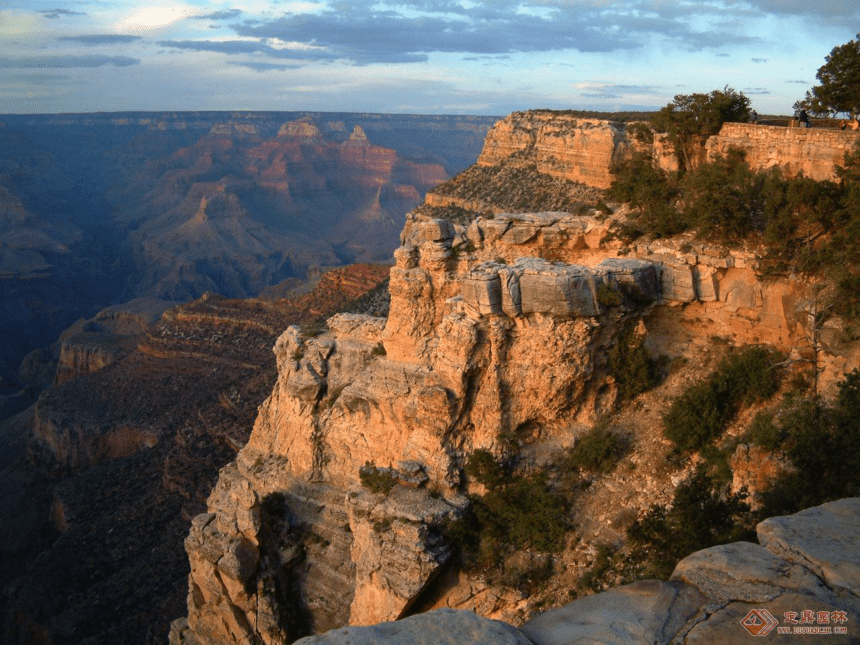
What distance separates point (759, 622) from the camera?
21.7ft

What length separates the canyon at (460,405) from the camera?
15.7 meters

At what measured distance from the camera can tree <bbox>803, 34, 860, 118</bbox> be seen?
22.1 meters

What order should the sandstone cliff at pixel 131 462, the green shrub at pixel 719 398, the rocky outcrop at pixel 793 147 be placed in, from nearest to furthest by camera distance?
the green shrub at pixel 719 398 → the rocky outcrop at pixel 793 147 → the sandstone cliff at pixel 131 462

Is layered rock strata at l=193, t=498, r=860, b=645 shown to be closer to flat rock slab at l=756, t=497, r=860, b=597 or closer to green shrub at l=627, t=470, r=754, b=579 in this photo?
flat rock slab at l=756, t=497, r=860, b=597

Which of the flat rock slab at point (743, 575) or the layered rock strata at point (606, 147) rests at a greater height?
the layered rock strata at point (606, 147)

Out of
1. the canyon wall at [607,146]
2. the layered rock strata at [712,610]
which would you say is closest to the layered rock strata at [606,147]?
the canyon wall at [607,146]

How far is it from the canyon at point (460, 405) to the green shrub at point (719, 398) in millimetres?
497

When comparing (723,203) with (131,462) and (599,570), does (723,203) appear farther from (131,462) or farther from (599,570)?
(131,462)

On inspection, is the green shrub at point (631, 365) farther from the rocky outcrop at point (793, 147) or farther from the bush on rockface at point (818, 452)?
the rocky outcrop at point (793, 147)

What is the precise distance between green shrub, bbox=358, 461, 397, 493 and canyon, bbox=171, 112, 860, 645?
54 millimetres

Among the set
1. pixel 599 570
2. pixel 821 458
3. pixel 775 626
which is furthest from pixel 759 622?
pixel 599 570

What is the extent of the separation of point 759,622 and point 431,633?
3.06 meters

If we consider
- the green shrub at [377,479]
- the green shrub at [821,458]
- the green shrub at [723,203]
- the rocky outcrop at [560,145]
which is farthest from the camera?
the rocky outcrop at [560,145]

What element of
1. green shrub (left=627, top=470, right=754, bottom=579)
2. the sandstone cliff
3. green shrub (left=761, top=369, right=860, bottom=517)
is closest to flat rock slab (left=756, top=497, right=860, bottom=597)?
green shrub (left=761, top=369, right=860, bottom=517)
